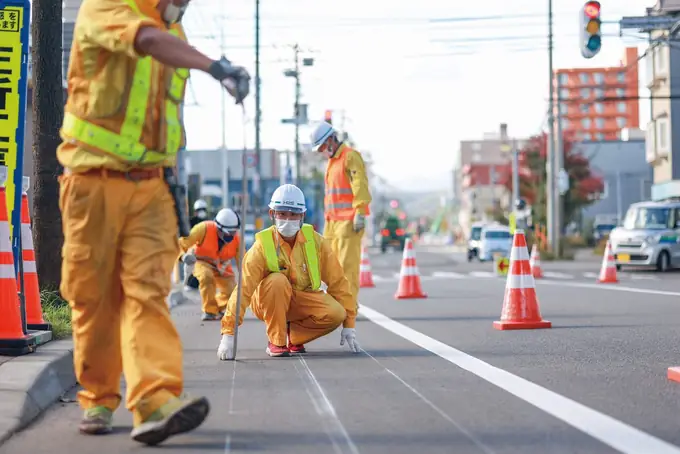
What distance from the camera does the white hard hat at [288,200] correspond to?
933 cm

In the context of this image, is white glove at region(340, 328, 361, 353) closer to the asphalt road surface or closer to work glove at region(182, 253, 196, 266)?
the asphalt road surface

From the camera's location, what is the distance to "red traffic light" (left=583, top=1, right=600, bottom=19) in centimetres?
2372

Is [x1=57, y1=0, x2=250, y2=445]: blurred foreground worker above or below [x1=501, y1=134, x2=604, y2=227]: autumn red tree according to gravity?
below

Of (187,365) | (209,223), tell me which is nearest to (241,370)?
(187,365)

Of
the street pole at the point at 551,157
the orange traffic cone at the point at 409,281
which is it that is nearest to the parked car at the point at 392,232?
the street pole at the point at 551,157

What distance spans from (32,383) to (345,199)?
21.1ft

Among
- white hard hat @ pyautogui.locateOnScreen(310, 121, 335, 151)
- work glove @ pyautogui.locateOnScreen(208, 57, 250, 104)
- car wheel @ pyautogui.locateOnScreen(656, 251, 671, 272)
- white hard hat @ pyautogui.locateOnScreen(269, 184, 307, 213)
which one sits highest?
white hard hat @ pyautogui.locateOnScreen(310, 121, 335, 151)

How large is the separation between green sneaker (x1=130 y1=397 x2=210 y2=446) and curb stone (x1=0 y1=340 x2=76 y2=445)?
859 millimetres

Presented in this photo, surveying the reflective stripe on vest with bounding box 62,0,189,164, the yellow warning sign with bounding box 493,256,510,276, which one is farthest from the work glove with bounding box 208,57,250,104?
the yellow warning sign with bounding box 493,256,510,276

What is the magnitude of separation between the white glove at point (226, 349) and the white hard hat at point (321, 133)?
4002 mm

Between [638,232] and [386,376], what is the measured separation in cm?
2613

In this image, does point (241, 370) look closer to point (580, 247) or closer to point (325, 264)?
point (325, 264)

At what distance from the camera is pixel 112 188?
546 cm

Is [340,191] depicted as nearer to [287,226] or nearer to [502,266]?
[287,226]
